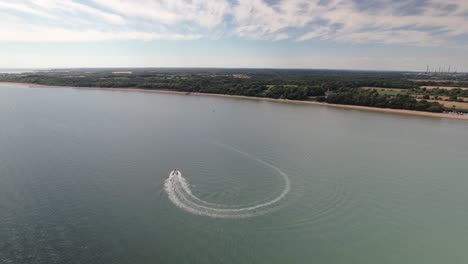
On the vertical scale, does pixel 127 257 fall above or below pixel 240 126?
below

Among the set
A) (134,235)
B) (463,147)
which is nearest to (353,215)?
(134,235)

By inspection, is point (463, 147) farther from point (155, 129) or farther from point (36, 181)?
point (36, 181)

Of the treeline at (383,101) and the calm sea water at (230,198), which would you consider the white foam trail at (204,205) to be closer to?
the calm sea water at (230,198)

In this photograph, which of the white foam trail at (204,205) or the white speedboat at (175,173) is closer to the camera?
the white foam trail at (204,205)

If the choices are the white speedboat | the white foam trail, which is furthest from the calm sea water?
the white speedboat

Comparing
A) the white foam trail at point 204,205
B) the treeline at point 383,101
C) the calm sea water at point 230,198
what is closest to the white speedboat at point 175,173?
the calm sea water at point 230,198

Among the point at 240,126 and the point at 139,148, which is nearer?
the point at 139,148

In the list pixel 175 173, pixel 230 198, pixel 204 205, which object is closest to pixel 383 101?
pixel 230 198
